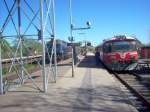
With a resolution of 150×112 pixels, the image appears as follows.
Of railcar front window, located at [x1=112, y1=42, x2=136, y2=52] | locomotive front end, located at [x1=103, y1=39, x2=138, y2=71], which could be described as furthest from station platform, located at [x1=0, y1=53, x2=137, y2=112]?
railcar front window, located at [x1=112, y1=42, x2=136, y2=52]

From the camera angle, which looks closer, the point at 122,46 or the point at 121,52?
the point at 121,52

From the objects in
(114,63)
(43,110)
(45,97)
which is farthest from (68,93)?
(114,63)

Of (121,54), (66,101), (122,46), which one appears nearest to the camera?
(66,101)

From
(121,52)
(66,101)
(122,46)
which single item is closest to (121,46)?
(122,46)

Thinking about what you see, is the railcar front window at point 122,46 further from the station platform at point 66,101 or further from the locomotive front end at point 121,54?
the station platform at point 66,101

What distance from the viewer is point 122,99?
13.4m

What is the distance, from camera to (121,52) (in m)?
29.1

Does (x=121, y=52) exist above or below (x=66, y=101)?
above

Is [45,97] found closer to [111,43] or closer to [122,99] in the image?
[122,99]

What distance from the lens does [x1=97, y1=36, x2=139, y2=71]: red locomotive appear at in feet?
94.7

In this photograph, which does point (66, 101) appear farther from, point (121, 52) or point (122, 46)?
point (122, 46)

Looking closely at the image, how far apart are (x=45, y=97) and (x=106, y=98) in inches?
87.3

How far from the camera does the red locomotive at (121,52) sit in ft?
94.7

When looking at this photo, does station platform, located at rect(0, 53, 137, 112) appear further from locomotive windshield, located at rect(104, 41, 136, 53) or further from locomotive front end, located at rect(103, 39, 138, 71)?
locomotive windshield, located at rect(104, 41, 136, 53)
